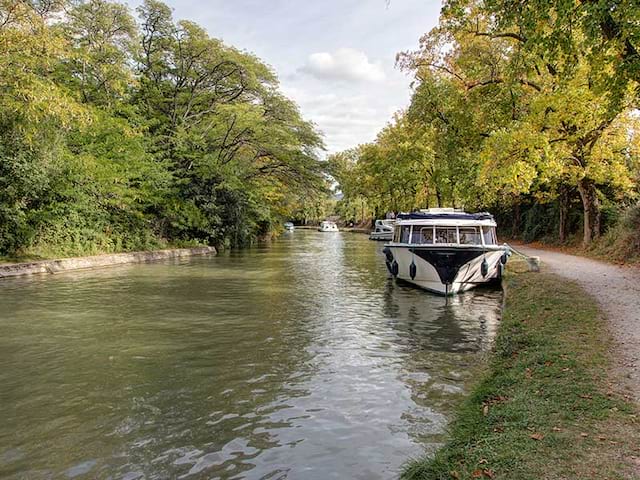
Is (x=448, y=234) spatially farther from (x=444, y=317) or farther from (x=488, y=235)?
(x=444, y=317)

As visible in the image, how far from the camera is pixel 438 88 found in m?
23.3

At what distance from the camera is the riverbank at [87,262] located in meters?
17.2

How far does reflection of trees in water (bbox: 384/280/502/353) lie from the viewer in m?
9.20

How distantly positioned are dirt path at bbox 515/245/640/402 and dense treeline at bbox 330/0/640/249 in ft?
10.1

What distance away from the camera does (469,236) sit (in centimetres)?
1644

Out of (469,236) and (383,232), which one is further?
(383,232)

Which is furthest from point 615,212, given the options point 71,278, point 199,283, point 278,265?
point 71,278

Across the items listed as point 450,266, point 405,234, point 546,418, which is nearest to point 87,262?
point 405,234

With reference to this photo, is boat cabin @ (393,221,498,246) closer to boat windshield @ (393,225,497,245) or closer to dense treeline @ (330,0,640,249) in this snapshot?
boat windshield @ (393,225,497,245)

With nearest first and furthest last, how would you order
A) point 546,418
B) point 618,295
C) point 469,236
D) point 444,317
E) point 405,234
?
point 546,418, point 618,295, point 444,317, point 469,236, point 405,234

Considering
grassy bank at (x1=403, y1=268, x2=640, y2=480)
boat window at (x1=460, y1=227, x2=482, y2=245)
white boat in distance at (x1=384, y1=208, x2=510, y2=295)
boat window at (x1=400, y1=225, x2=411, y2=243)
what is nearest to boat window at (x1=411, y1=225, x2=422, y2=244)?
white boat in distance at (x1=384, y1=208, x2=510, y2=295)

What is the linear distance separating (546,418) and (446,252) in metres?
10.5

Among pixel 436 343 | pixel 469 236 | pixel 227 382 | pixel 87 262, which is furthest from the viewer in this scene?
pixel 87 262

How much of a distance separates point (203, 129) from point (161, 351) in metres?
25.7
